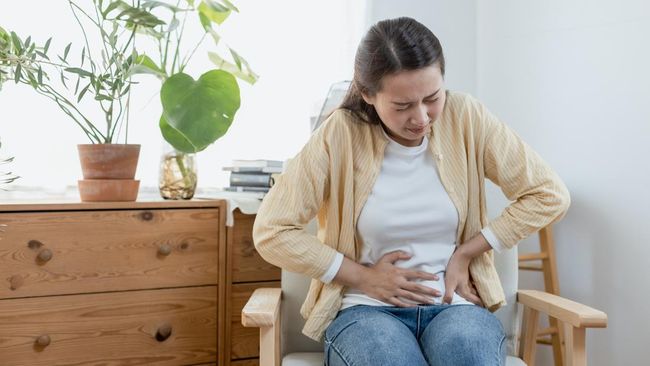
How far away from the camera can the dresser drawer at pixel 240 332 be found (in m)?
1.85

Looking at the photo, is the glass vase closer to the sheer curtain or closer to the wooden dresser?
the wooden dresser

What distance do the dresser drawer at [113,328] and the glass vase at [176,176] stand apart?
0.28 m

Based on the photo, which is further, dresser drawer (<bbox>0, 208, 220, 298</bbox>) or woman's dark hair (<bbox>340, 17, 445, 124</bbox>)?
dresser drawer (<bbox>0, 208, 220, 298</bbox>)

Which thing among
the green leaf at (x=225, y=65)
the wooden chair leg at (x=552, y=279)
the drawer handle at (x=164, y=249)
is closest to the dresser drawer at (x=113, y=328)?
the drawer handle at (x=164, y=249)

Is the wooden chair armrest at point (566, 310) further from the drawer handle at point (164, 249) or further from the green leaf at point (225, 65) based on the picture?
the green leaf at point (225, 65)

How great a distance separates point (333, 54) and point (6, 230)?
4.31 feet

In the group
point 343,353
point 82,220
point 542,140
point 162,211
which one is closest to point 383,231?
point 343,353

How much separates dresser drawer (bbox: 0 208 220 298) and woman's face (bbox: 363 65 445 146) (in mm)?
710

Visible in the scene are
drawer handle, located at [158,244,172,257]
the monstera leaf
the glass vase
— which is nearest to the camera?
the monstera leaf

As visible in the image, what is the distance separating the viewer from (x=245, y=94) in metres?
2.29

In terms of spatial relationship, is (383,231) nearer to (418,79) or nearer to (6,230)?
(418,79)

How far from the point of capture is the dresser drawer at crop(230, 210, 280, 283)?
1867mm

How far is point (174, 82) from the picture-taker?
5.43ft

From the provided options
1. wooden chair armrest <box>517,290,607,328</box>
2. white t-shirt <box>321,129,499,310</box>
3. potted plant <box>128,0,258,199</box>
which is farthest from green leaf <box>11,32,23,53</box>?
wooden chair armrest <box>517,290,607,328</box>
